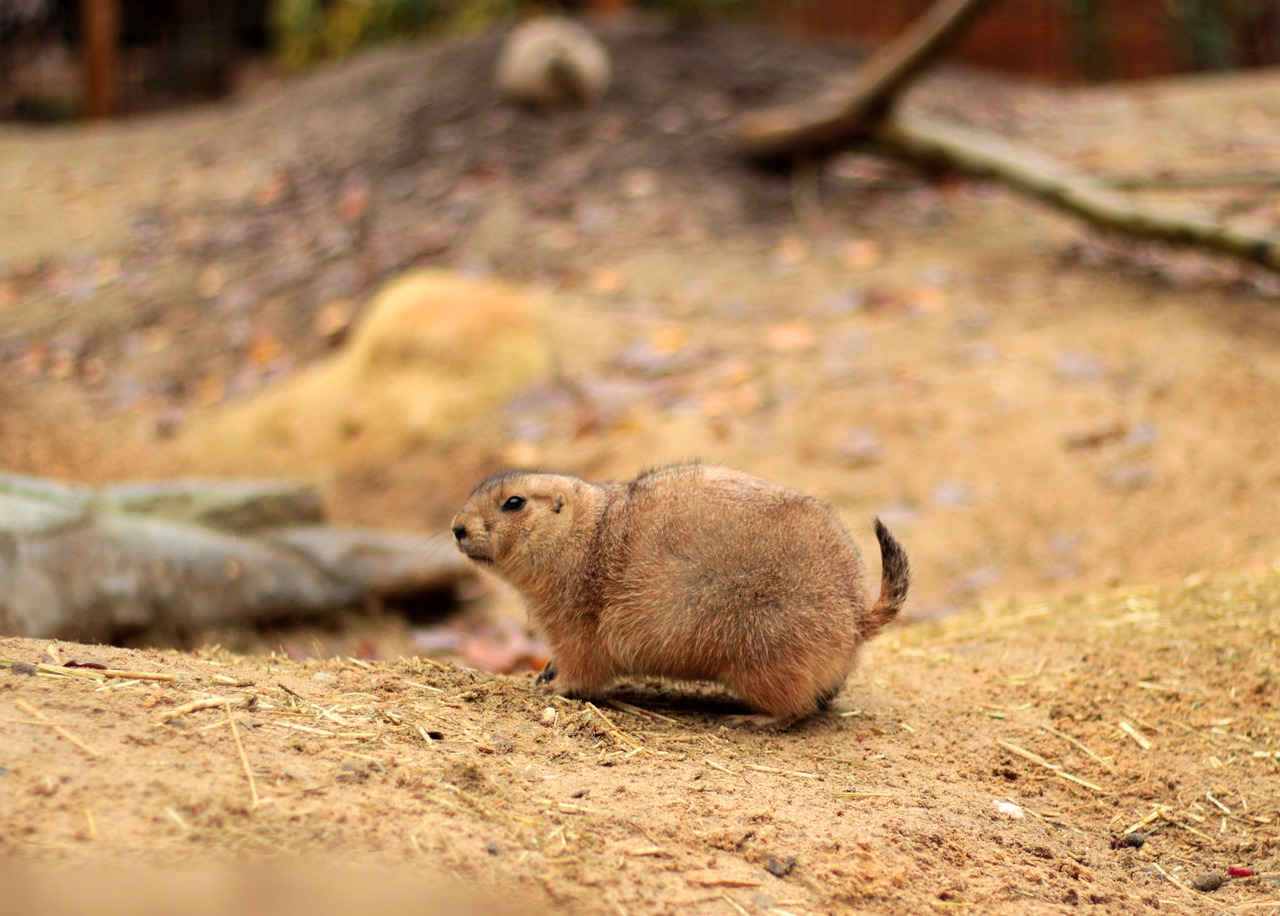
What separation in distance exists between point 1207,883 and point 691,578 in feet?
5.33

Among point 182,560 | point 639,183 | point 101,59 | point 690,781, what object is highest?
point 101,59

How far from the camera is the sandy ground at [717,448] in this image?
283 centimetres

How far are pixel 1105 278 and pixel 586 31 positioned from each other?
619cm

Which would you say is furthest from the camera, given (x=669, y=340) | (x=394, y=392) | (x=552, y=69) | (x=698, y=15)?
(x=698, y=15)

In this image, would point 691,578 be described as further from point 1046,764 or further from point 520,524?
point 1046,764

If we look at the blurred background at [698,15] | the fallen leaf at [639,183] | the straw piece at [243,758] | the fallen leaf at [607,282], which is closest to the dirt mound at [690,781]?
the straw piece at [243,758]

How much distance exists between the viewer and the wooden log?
1011 centimetres

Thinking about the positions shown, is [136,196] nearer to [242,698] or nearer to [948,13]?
[948,13]

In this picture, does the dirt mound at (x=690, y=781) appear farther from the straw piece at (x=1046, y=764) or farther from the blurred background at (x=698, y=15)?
the blurred background at (x=698, y=15)

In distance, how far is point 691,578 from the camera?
3.69 metres

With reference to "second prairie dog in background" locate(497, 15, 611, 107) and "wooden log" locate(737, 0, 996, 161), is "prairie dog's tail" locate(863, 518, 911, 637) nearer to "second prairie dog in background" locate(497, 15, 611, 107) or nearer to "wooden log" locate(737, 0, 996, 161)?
"wooden log" locate(737, 0, 996, 161)

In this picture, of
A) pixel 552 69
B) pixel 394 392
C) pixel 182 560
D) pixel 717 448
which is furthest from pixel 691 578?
pixel 552 69

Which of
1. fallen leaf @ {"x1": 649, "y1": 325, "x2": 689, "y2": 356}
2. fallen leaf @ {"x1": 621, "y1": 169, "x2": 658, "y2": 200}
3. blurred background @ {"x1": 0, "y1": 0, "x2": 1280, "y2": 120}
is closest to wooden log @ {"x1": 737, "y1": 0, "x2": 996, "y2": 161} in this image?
fallen leaf @ {"x1": 621, "y1": 169, "x2": 658, "y2": 200}

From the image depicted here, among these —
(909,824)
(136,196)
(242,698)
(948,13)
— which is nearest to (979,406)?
(948,13)
